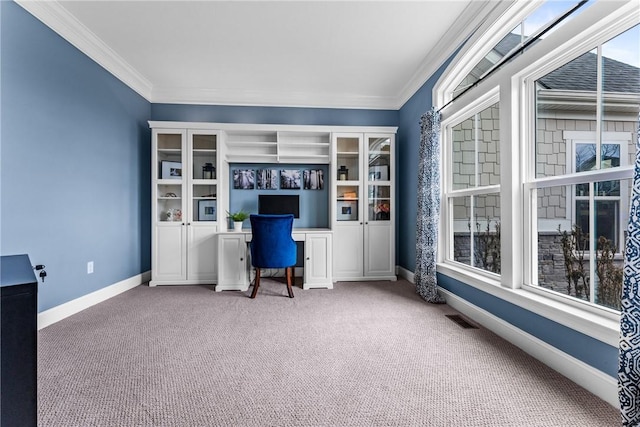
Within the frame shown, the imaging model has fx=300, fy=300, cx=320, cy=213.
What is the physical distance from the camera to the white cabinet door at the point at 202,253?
4004 mm

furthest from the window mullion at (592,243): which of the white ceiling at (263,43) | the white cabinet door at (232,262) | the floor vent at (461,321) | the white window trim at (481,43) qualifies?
the white cabinet door at (232,262)

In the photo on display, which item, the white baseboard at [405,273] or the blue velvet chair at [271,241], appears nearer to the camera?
the blue velvet chair at [271,241]

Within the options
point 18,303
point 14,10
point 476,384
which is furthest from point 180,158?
point 476,384

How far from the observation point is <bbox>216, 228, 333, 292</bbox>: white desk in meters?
3.80

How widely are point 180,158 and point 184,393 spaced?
317 cm

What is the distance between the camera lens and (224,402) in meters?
1.54

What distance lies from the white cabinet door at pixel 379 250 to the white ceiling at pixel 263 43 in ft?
6.26

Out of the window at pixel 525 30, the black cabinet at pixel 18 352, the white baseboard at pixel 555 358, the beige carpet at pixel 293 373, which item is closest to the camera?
the black cabinet at pixel 18 352

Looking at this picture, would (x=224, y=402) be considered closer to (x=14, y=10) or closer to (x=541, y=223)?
(x=541, y=223)

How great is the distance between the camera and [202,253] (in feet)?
13.2

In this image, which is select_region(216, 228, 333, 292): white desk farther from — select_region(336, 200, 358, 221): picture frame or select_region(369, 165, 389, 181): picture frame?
select_region(369, 165, 389, 181): picture frame

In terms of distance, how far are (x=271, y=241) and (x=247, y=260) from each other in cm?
65

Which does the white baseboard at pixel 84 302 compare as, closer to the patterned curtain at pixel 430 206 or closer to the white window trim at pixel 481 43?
the patterned curtain at pixel 430 206

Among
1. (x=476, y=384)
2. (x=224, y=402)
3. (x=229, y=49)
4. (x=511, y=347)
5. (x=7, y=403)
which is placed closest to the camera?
(x=7, y=403)
